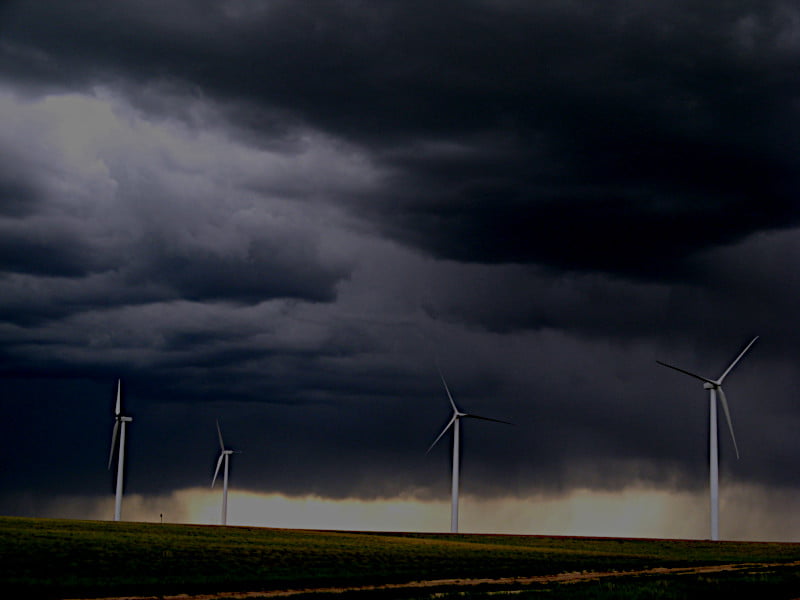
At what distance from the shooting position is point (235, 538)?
104 metres

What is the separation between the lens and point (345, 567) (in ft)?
249

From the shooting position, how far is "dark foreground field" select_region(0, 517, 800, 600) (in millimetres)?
53562

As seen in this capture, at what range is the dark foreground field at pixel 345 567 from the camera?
53.6 m

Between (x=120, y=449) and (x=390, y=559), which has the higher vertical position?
(x=120, y=449)

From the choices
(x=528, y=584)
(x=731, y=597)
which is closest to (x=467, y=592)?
(x=528, y=584)

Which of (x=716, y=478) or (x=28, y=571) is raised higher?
(x=716, y=478)

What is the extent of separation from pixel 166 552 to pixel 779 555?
Result: 189ft

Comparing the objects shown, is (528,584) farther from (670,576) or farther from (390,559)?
(390,559)

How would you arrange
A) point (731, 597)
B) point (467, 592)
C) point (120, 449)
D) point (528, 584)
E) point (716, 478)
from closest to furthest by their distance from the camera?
point (731, 597) → point (467, 592) → point (528, 584) → point (716, 478) → point (120, 449)

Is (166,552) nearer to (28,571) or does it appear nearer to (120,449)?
(28,571)

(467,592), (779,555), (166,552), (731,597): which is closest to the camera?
(731,597)

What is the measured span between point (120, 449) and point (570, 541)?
62.5m

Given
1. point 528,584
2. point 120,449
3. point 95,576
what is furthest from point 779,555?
point 120,449

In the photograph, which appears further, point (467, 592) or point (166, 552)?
point (166, 552)
